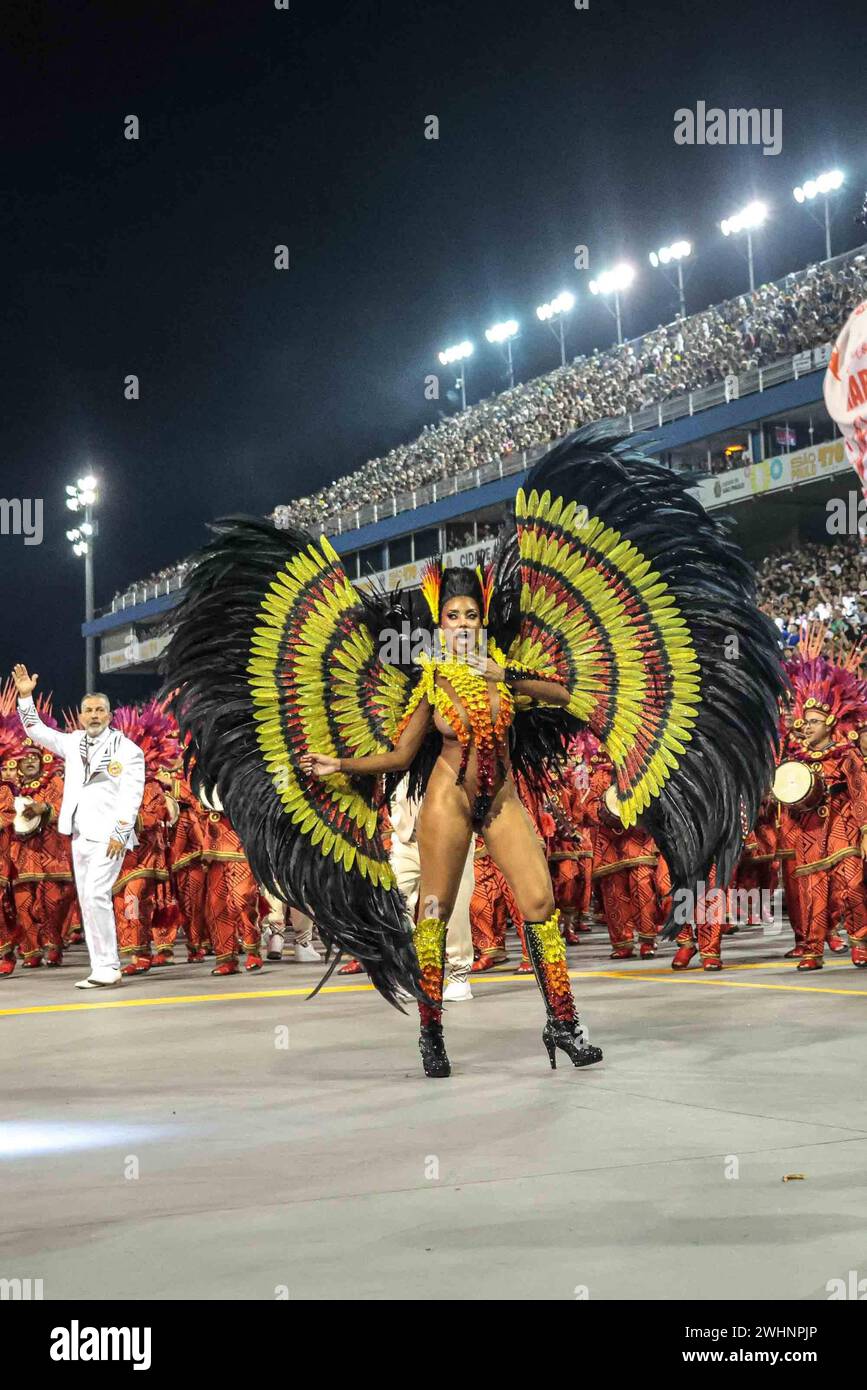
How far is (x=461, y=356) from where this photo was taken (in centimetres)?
4741

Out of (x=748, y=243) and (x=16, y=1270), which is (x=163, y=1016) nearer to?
(x=16, y=1270)

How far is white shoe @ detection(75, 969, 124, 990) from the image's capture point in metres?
11.8

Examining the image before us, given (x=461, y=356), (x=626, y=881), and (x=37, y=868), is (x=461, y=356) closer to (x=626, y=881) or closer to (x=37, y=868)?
(x=37, y=868)

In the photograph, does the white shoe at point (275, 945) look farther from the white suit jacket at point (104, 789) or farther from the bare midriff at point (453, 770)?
the bare midriff at point (453, 770)

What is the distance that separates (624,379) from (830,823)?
80.5 ft

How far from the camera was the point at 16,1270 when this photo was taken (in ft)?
12.7

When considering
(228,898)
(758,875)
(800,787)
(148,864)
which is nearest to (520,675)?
(800,787)

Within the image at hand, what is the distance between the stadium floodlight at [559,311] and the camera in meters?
43.3

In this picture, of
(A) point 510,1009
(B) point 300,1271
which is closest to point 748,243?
(A) point 510,1009

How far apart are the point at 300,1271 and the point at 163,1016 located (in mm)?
6071

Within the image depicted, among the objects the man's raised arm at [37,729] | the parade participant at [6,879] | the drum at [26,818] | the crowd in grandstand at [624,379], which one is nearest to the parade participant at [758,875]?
the man's raised arm at [37,729]

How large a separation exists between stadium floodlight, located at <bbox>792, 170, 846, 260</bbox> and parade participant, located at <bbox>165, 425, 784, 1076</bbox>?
Answer: 28.4 metres

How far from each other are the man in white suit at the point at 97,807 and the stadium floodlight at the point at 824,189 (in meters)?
25.4

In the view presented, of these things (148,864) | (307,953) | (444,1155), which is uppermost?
(148,864)
